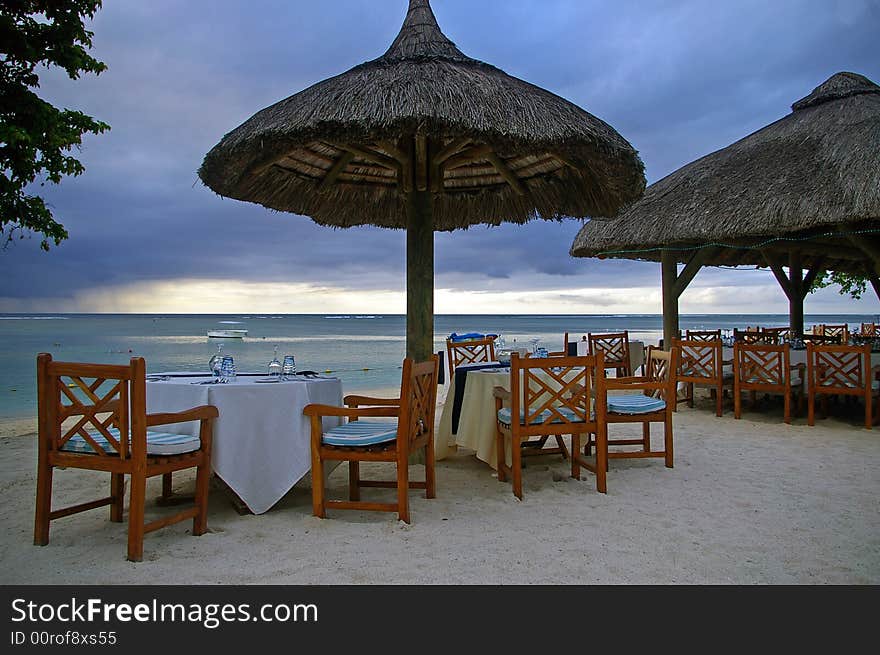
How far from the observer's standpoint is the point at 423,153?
414 centimetres

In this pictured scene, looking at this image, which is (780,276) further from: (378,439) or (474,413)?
(378,439)

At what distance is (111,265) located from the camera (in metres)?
35.1

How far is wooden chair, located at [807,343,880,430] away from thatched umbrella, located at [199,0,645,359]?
2644mm

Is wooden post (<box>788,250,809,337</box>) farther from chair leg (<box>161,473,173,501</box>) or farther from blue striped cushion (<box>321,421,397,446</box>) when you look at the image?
chair leg (<box>161,473,173,501</box>)

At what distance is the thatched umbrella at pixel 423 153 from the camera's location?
3256mm

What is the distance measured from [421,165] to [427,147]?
0.15 m

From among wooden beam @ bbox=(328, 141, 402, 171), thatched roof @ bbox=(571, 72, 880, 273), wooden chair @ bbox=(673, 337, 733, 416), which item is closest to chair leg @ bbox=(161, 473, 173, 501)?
wooden beam @ bbox=(328, 141, 402, 171)

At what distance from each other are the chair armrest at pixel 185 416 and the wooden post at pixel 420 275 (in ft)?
5.48

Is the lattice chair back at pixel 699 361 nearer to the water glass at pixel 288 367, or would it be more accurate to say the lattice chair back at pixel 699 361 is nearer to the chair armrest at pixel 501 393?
the chair armrest at pixel 501 393

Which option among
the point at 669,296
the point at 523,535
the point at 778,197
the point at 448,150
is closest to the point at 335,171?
the point at 448,150

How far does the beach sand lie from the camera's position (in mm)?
2273

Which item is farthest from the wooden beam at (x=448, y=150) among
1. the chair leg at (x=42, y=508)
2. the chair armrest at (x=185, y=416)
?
the chair leg at (x=42, y=508)

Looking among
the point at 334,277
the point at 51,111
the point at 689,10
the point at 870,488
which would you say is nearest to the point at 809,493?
the point at 870,488

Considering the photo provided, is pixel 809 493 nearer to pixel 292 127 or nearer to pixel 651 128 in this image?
pixel 292 127
